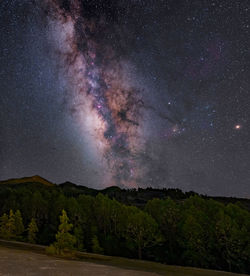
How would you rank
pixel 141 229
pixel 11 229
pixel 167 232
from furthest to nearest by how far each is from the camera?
pixel 11 229 → pixel 167 232 → pixel 141 229

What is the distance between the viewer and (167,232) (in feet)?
195

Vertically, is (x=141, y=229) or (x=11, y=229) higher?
(x=11, y=229)

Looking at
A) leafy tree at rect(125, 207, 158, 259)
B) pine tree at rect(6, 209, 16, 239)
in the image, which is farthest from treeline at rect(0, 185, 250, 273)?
pine tree at rect(6, 209, 16, 239)

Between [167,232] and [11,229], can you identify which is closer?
[167,232]

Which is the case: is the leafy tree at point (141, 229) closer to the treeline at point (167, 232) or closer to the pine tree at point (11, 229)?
the treeline at point (167, 232)

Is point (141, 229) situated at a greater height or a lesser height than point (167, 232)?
lesser

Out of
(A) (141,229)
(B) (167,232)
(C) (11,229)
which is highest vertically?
(C) (11,229)

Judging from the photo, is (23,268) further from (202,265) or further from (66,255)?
(202,265)

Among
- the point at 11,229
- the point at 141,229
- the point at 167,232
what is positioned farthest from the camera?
the point at 11,229

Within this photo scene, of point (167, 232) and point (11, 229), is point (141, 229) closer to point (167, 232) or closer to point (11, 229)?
point (167, 232)

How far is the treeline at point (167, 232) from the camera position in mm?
49844

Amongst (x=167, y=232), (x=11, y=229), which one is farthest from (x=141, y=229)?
(x=11, y=229)

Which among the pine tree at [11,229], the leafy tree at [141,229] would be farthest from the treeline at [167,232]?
the pine tree at [11,229]

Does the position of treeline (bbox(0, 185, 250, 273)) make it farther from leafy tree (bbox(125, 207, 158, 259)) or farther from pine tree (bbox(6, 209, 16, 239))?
pine tree (bbox(6, 209, 16, 239))
